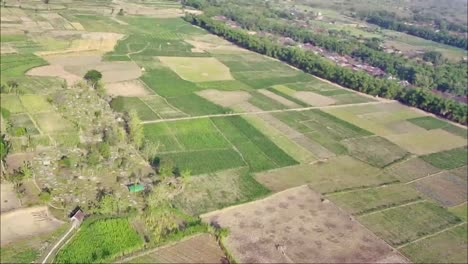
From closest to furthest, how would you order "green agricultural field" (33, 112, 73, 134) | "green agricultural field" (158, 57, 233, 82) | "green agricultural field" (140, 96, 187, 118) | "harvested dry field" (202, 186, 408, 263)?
"harvested dry field" (202, 186, 408, 263)
"green agricultural field" (33, 112, 73, 134)
"green agricultural field" (140, 96, 187, 118)
"green agricultural field" (158, 57, 233, 82)

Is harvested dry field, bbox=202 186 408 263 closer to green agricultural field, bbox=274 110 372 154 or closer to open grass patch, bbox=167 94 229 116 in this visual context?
green agricultural field, bbox=274 110 372 154

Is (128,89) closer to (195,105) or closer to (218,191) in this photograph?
(195,105)

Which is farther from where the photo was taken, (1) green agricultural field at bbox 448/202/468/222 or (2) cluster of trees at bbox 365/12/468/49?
(2) cluster of trees at bbox 365/12/468/49

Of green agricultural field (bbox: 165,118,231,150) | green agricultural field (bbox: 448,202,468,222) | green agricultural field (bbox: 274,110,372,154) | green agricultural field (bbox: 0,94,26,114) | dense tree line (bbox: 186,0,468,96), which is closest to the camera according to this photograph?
green agricultural field (bbox: 448,202,468,222)

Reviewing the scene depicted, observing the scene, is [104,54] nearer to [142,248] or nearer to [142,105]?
[142,105]

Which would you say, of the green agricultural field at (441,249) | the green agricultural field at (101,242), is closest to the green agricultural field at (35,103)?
the green agricultural field at (101,242)

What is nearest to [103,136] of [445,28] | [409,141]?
[409,141]

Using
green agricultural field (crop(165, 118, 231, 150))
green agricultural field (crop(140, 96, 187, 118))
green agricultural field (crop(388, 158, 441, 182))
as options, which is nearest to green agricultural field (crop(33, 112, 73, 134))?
green agricultural field (crop(140, 96, 187, 118))

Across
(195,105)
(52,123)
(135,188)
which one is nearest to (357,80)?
(195,105)
